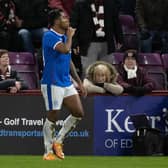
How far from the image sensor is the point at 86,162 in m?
12.2

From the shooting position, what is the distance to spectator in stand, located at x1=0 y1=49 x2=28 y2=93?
13969 mm

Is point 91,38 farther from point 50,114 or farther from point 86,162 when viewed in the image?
point 86,162

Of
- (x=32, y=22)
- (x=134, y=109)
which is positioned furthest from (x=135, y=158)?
(x=32, y=22)

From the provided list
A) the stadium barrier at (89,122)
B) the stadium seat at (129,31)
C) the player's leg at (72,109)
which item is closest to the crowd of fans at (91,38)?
the stadium seat at (129,31)

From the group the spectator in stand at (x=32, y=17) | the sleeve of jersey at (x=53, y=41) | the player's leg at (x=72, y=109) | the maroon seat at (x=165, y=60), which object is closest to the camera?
the sleeve of jersey at (x=53, y=41)

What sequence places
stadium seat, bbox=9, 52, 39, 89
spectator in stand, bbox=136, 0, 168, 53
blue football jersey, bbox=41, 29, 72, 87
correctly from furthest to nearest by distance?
spectator in stand, bbox=136, 0, 168, 53
stadium seat, bbox=9, 52, 39, 89
blue football jersey, bbox=41, 29, 72, 87

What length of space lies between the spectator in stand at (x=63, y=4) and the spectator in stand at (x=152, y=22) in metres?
1.68

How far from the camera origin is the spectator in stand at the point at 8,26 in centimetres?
1622

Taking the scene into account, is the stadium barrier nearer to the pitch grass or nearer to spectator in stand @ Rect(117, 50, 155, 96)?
spectator in stand @ Rect(117, 50, 155, 96)

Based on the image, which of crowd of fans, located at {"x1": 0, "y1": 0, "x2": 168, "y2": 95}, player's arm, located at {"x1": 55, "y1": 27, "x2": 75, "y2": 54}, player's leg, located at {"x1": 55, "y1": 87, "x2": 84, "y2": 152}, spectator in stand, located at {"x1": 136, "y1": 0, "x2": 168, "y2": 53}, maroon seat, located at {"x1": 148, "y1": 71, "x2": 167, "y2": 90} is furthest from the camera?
spectator in stand, located at {"x1": 136, "y1": 0, "x2": 168, "y2": 53}

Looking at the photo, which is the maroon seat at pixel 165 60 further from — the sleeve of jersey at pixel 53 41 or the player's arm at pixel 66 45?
the player's arm at pixel 66 45

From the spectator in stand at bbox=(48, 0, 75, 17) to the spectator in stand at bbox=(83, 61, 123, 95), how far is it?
253 cm

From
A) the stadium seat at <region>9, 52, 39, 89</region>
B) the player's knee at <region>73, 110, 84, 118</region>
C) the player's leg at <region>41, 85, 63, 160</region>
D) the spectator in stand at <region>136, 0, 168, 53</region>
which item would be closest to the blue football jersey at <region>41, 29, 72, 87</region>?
the player's leg at <region>41, 85, 63, 160</region>

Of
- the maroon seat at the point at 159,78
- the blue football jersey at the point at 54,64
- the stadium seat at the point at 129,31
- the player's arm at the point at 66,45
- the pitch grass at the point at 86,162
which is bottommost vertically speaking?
the pitch grass at the point at 86,162
